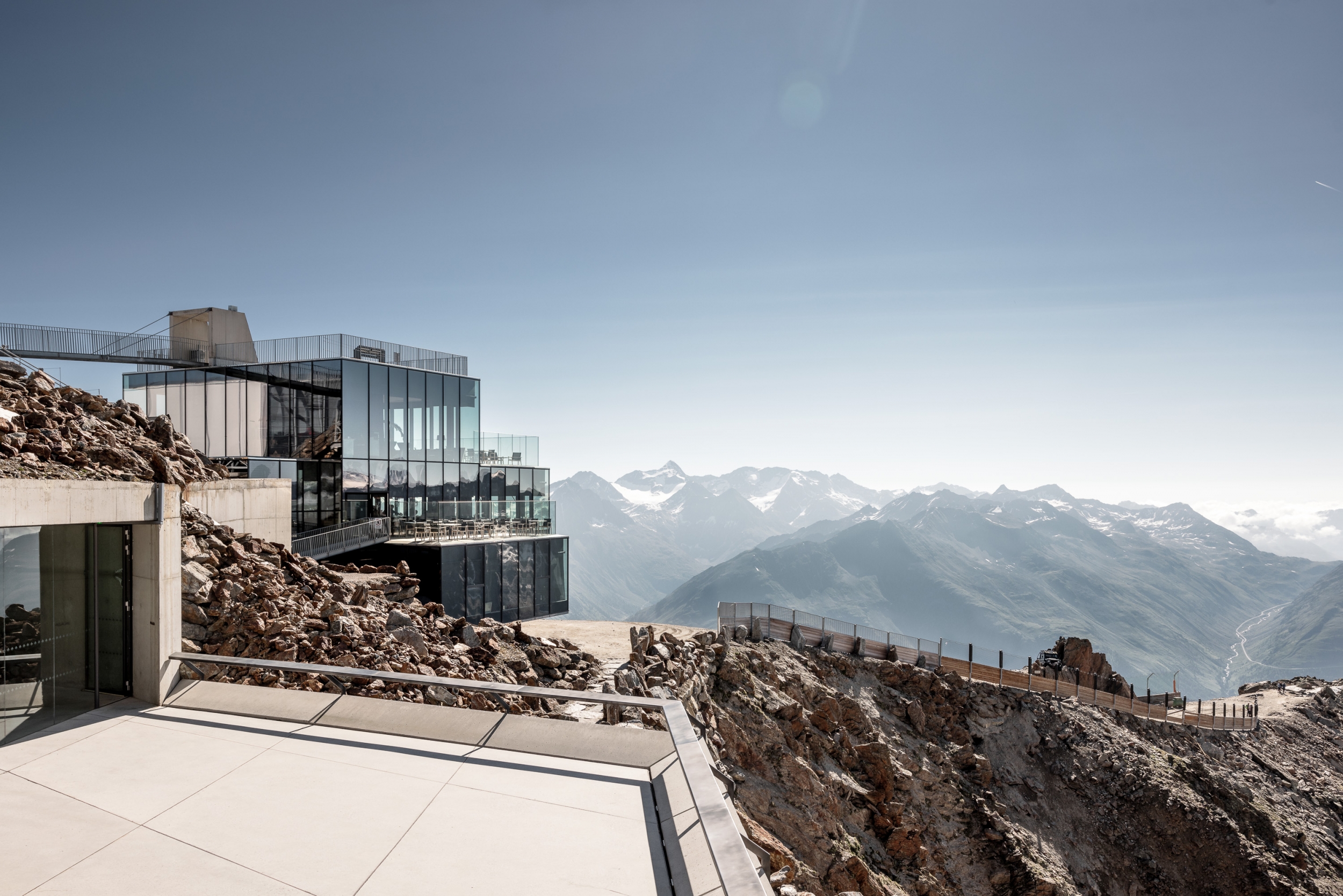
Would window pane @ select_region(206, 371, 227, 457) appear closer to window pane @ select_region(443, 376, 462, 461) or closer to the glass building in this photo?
the glass building

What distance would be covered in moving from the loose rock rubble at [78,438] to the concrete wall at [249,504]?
609 millimetres

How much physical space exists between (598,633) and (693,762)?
20.8 m

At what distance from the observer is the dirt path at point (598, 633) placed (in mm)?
20641

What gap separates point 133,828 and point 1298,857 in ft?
125

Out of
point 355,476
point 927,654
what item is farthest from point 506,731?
point 355,476

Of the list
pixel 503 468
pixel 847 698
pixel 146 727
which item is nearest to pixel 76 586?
pixel 146 727

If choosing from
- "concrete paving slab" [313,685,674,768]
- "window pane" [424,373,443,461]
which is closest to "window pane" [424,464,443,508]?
"window pane" [424,373,443,461]

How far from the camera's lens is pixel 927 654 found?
28.9 m

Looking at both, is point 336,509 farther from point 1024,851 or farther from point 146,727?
point 1024,851

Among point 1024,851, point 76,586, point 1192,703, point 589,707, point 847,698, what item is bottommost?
point 1192,703

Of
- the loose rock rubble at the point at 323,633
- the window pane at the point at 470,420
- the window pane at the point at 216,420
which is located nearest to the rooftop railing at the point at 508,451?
the window pane at the point at 470,420

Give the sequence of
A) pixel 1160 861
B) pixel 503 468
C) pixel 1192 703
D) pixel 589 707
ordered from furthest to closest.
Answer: pixel 1192 703
pixel 503 468
pixel 1160 861
pixel 589 707

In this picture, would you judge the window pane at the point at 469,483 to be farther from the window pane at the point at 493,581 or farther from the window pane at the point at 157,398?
the window pane at the point at 157,398

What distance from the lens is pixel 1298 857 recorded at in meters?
27.5
